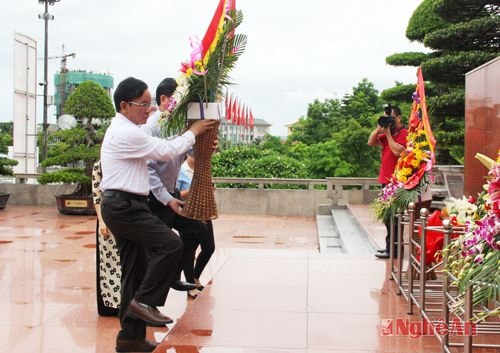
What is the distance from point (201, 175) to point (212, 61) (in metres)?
0.76

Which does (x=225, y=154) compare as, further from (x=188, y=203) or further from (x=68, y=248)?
(x=188, y=203)

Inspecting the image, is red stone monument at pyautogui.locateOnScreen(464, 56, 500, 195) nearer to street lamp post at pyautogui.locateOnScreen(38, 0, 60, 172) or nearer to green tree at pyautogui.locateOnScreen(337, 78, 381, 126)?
street lamp post at pyautogui.locateOnScreen(38, 0, 60, 172)

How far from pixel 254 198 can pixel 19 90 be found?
235 inches

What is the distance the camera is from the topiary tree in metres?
13.1

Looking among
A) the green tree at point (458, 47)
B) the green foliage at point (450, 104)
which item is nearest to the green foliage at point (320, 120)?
the green tree at point (458, 47)

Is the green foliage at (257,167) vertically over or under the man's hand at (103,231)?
over

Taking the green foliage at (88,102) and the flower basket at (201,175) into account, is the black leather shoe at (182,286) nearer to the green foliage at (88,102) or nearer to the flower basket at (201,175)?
the flower basket at (201,175)

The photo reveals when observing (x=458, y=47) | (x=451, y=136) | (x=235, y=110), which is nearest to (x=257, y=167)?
(x=451, y=136)

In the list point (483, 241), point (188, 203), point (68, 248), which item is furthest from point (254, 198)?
point (483, 241)

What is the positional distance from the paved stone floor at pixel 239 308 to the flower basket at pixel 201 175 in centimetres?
77

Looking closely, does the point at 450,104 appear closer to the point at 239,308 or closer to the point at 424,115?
the point at 424,115

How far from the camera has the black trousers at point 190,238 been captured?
16.2 feet

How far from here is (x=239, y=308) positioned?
4.56m

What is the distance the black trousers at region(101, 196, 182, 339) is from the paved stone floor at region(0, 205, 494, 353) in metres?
0.29
